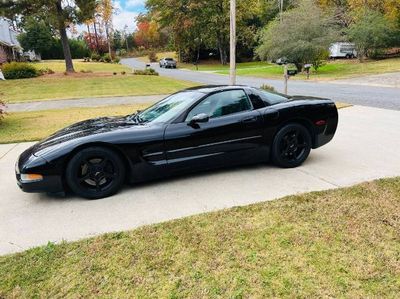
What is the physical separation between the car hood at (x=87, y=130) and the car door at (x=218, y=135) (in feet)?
1.98

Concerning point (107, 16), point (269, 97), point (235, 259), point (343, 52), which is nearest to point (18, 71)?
point (269, 97)

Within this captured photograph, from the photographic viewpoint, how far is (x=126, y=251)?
2957 mm

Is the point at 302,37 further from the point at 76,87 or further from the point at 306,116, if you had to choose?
the point at 306,116

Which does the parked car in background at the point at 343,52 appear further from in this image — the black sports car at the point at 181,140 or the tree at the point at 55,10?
the black sports car at the point at 181,140

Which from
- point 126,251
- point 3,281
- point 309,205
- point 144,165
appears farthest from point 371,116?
point 3,281

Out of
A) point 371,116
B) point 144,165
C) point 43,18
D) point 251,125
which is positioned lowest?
point 371,116

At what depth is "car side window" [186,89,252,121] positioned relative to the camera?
15.0ft

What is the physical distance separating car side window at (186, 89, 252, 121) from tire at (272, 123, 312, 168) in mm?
635

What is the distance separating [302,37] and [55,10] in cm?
1879

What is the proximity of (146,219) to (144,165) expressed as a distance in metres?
0.83

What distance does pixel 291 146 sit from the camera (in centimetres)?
498

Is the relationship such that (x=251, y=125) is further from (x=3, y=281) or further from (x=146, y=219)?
(x=3, y=281)

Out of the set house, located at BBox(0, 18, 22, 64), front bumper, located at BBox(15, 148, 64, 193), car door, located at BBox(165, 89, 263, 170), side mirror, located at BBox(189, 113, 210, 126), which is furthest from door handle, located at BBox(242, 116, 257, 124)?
house, located at BBox(0, 18, 22, 64)

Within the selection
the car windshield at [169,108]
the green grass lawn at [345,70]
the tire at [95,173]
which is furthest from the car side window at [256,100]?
the green grass lawn at [345,70]
